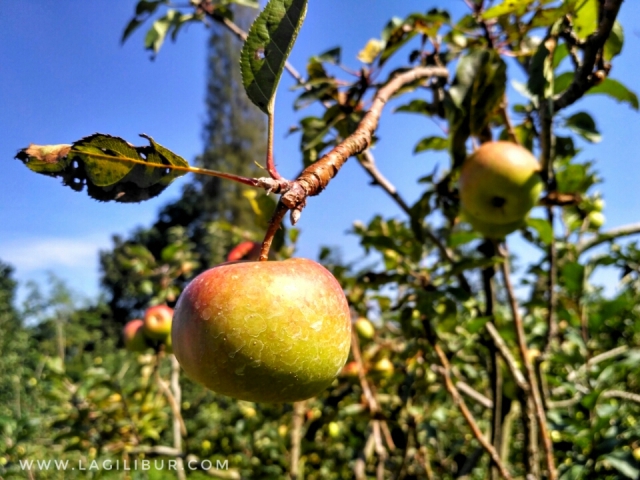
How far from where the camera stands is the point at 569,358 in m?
1.66

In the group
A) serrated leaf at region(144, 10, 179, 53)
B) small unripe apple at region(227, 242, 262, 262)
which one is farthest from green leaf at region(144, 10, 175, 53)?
small unripe apple at region(227, 242, 262, 262)

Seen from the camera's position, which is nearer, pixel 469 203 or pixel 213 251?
pixel 469 203

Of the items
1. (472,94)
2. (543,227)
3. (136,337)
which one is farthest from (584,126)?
(136,337)

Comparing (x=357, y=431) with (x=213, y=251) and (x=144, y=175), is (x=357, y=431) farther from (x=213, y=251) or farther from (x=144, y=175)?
(x=213, y=251)

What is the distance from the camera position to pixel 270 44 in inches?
23.8

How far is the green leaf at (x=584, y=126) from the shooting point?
4.94 ft

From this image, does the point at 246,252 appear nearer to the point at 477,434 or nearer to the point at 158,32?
the point at 477,434

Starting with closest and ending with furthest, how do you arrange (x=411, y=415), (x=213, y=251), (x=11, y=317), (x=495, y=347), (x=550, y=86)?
(x=550, y=86) < (x=495, y=347) < (x=411, y=415) < (x=11, y=317) < (x=213, y=251)

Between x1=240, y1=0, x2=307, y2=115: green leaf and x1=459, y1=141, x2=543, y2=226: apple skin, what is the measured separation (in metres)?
0.73

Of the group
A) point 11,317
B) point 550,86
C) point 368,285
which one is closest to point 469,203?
point 550,86

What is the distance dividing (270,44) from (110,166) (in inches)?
10.8

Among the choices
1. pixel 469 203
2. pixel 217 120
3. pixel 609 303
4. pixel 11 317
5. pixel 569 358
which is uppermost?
pixel 217 120

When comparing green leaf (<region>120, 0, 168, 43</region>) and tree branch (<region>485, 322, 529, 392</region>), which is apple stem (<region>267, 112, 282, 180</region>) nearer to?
tree branch (<region>485, 322, 529, 392</region>)

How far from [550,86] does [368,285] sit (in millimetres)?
802
